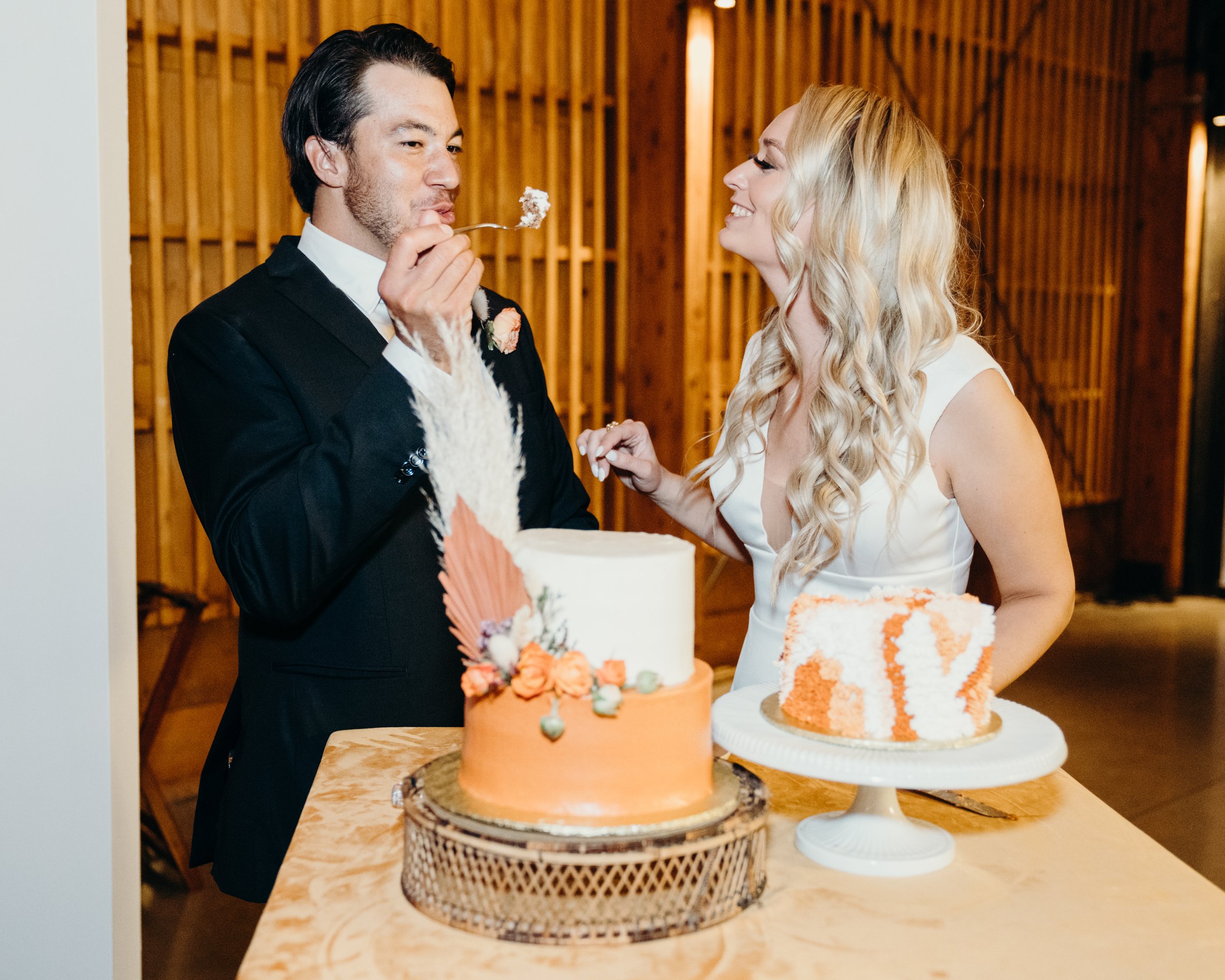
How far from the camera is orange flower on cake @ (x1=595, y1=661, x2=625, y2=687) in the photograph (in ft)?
3.49

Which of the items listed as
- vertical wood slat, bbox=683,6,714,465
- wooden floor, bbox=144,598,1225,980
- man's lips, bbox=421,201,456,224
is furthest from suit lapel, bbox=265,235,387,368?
vertical wood slat, bbox=683,6,714,465

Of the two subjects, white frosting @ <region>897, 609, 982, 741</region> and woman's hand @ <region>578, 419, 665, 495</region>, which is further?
woman's hand @ <region>578, 419, 665, 495</region>

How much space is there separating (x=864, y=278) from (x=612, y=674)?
3.75 ft

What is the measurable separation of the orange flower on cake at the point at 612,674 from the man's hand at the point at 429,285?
643 millimetres

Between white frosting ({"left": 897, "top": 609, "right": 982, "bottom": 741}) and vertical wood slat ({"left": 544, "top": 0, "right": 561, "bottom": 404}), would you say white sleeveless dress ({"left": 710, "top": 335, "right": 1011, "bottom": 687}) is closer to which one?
white frosting ({"left": 897, "top": 609, "right": 982, "bottom": 741})

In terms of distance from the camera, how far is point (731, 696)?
139cm

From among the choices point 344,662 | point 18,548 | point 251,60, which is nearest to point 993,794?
point 344,662

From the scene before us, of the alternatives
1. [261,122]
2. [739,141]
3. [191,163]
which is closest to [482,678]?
[191,163]

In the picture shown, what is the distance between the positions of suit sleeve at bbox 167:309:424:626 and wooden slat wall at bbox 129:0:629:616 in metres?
2.42

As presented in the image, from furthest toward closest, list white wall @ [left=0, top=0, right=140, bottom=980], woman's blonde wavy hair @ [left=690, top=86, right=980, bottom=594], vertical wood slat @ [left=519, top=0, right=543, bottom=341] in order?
vertical wood slat @ [left=519, top=0, right=543, bottom=341] → woman's blonde wavy hair @ [left=690, top=86, right=980, bottom=594] → white wall @ [left=0, top=0, right=140, bottom=980]

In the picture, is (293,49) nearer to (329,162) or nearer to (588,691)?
(329,162)

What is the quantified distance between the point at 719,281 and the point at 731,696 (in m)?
4.33

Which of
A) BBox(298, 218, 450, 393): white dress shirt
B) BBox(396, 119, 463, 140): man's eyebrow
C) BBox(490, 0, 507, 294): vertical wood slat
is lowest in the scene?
BBox(298, 218, 450, 393): white dress shirt

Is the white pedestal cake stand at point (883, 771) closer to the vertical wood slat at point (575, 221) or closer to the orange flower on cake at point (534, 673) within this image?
the orange flower on cake at point (534, 673)
